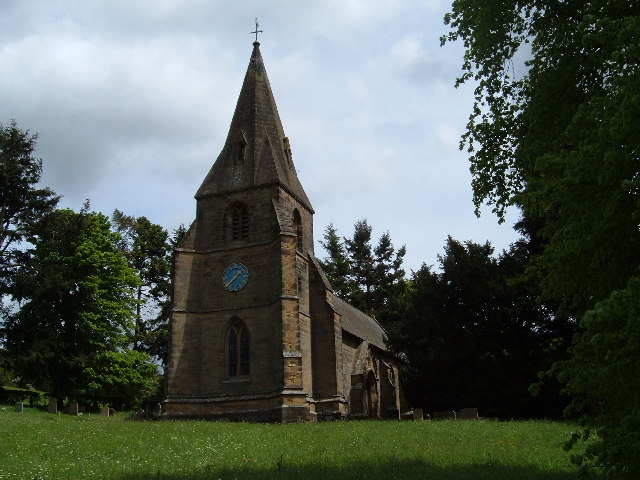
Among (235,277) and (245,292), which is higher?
(235,277)

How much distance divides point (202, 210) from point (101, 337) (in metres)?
11.7

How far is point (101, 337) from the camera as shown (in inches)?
1437

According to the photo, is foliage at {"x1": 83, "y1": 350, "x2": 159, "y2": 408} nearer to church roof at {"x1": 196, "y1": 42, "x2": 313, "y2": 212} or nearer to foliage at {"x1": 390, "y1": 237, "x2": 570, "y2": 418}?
church roof at {"x1": 196, "y1": 42, "x2": 313, "y2": 212}

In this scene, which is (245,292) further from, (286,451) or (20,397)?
(20,397)

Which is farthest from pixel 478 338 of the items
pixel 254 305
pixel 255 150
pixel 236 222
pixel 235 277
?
pixel 255 150

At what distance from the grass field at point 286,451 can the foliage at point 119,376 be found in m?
15.9

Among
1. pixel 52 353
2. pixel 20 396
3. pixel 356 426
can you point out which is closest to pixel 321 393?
pixel 356 426

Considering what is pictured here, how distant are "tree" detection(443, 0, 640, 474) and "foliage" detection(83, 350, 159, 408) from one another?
27.6 m

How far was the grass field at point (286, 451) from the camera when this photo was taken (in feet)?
39.3

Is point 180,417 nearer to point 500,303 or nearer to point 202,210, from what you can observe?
point 202,210

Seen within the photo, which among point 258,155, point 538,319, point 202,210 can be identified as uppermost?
point 258,155

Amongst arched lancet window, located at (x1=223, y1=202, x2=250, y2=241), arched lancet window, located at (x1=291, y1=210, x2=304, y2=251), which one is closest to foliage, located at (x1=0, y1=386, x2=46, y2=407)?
arched lancet window, located at (x1=223, y1=202, x2=250, y2=241)

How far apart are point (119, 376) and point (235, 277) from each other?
1217 cm

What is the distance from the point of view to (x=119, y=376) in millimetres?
35844
